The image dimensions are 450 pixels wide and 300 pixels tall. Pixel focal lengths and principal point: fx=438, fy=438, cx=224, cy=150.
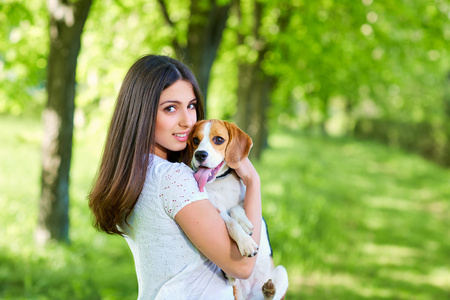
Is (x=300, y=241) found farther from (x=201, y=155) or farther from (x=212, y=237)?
(x=212, y=237)

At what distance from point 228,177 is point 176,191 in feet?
1.87

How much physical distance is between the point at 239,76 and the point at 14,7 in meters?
7.35

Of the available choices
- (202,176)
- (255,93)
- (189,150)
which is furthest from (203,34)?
(255,93)

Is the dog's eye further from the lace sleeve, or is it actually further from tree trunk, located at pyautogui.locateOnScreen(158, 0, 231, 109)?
tree trunk, located at pyautogui.locateOnScreen(158, 0, 231, 109)

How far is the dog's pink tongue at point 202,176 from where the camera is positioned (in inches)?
80.5

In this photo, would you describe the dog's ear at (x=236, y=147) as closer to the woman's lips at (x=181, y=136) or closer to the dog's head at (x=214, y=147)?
the dog's head at (x=214, y=147)

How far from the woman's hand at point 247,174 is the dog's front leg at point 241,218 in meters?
0.14

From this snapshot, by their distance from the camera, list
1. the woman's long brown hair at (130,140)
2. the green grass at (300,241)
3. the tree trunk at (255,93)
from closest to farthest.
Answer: the woman's long brown hair at (130,140) < the green grass at (300,241) < the tree trunk at (255,93)

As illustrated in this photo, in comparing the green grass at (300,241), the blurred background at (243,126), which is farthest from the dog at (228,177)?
the green grass at (300,241)

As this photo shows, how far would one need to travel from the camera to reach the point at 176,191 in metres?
1.80

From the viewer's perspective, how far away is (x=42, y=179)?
5605 millimetres

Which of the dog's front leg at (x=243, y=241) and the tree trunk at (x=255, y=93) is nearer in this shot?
the dog's front leg at (x=243, y=241)

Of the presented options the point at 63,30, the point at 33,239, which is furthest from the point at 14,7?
the point at 33,239

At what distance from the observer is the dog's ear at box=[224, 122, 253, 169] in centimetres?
226
